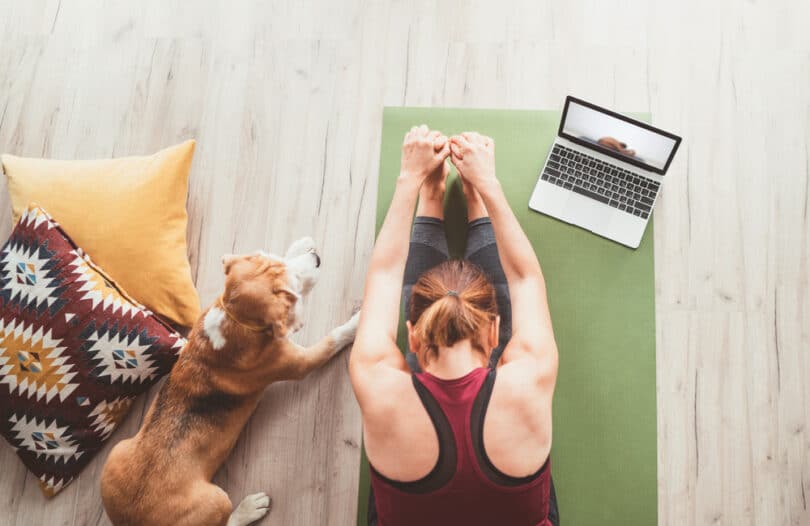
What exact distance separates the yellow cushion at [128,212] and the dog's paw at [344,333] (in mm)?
473

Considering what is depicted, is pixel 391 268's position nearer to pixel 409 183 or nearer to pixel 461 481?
pixel 409 183

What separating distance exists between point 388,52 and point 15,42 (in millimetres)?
1453

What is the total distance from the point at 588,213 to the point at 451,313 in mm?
861

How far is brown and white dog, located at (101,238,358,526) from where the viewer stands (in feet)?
5.04

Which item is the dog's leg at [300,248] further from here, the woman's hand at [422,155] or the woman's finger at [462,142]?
the woman's finger at [462,142]

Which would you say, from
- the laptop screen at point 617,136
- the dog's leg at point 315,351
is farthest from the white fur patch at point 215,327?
the laptop screen at point 617,136

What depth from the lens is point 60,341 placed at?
1.66 m

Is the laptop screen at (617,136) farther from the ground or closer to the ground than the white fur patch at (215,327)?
farther from the ground

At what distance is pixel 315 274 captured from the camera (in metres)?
1.67

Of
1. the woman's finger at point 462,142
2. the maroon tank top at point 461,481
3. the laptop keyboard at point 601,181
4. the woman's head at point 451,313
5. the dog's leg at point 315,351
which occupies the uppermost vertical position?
the woman's finger at point 462,142

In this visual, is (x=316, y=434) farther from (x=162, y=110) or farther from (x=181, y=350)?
(x=162, y=110)

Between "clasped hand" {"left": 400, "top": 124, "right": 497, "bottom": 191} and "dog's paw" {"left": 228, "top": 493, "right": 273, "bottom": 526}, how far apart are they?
1.12 m

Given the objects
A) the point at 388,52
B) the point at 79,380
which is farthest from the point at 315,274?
the point at 388,52

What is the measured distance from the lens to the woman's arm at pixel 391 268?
1408 millimetres
